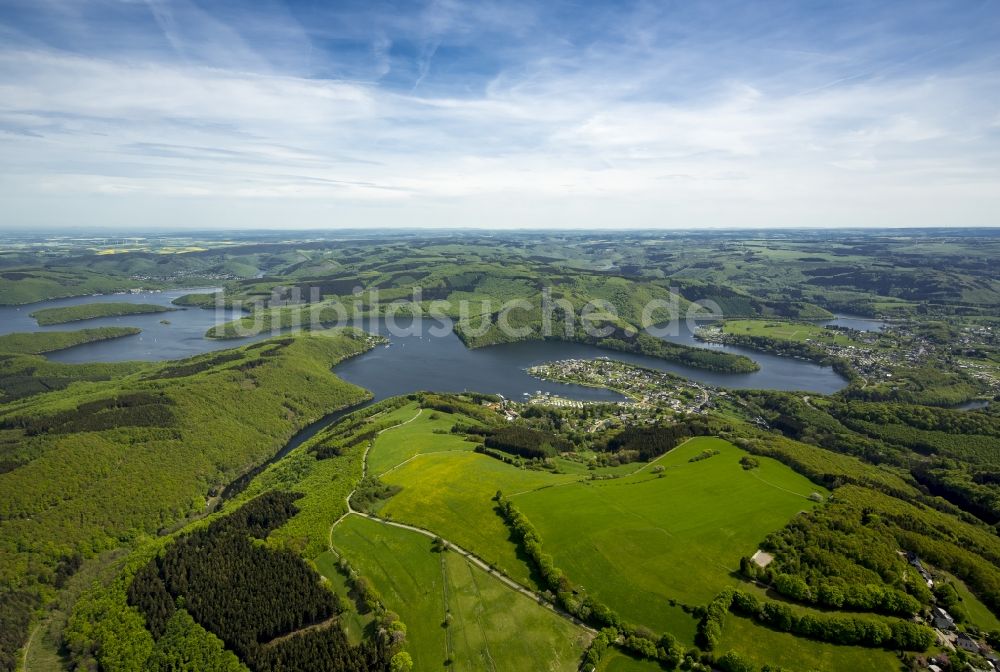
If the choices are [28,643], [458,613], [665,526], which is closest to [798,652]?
[665,526]

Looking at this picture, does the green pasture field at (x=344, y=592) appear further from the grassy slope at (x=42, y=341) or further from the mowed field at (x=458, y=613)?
the grassy slope at (x=42, y=341)

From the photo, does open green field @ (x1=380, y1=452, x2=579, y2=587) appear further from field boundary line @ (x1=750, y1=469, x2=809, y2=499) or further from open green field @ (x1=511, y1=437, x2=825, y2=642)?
field boundary line @ (x1=750, y1=469, x2=809, y2=499)

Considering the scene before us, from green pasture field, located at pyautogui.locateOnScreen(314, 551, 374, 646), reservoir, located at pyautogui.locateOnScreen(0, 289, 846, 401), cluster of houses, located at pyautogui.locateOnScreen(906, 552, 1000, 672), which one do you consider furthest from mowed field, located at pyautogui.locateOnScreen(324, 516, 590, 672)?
reservoir, located at pyautogui.locateOnScreen(0, 289, 846, 401)

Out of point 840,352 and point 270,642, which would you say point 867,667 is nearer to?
point 270,642

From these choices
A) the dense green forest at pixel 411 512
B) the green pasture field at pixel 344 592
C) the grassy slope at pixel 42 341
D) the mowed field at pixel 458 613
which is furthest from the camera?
the grassy slope at pixel 42 341

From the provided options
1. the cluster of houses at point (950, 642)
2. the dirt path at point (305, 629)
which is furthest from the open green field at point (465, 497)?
the cluster of houses at point (950, 642)

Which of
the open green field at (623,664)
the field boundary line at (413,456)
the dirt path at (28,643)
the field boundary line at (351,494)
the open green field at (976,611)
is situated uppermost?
the open green field at (976,611)
